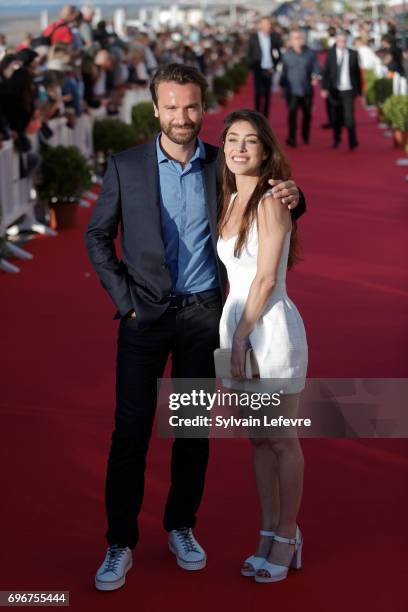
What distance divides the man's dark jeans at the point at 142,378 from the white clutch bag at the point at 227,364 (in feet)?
0.55

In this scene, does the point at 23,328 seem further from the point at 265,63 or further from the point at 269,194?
the point at 265,63

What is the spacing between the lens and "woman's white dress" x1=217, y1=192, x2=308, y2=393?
465cm

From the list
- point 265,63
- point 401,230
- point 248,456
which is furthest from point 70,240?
point 265,63

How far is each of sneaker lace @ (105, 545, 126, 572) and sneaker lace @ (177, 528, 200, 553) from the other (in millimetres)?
266

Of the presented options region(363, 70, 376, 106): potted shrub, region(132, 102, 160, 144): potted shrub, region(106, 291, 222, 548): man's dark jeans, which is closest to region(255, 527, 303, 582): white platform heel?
region(106, 291, 222, 548): man's dark jeans

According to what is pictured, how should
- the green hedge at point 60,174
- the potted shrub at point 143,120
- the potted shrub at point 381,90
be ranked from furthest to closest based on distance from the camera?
the potted shrub at point 381,90, the potted shrub at point 143,120, the green hedge at point 60,174

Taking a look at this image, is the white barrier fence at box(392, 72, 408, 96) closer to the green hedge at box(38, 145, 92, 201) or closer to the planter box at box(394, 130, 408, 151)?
the planter box at box(394, 130, 408, 151)

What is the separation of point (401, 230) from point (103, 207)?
29.9 feet

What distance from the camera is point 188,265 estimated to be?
15.8ft

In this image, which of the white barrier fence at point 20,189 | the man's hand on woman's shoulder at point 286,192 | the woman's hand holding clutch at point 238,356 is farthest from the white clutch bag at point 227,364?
the white barrier fence at point 20,189

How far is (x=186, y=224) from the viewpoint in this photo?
15.7 feet

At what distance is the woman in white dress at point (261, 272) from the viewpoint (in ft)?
15.0

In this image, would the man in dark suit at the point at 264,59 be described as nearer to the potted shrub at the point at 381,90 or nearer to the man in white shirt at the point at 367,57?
the potted shrub at the point at 381,90

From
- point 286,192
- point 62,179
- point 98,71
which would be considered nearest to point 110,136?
point 98,71
